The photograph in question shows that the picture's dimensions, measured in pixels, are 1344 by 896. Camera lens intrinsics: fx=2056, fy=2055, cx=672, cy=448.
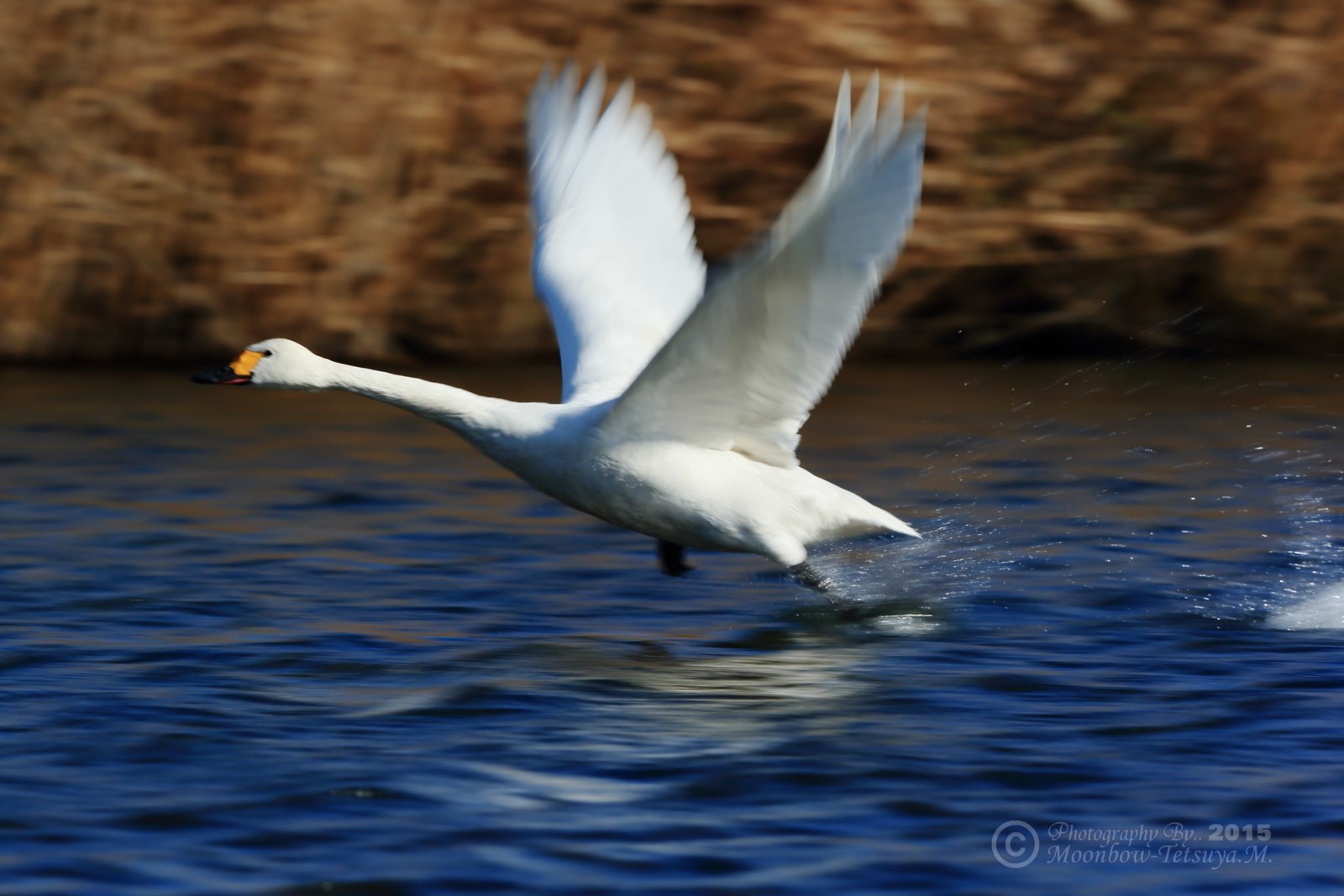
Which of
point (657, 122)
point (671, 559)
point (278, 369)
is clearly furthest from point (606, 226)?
point (657, 122)

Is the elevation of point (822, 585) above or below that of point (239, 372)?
below

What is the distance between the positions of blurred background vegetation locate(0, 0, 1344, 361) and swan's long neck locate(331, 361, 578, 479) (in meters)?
5.19

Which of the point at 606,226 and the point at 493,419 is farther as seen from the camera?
the point at 606,226

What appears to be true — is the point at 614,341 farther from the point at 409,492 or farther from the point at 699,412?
the point at 409,492

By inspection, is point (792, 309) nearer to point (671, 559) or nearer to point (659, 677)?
point (659, 677)

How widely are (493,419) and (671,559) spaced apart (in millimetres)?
1223

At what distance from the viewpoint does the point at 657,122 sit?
1160 cm

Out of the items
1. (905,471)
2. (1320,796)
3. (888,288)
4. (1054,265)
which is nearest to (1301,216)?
(1054,265)

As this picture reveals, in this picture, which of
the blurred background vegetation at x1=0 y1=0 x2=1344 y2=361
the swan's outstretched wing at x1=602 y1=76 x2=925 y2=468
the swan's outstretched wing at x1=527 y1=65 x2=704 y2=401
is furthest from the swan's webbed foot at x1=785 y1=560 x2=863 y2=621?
the blurred background vegetation at x1=0 y1=0 x2=1344 y2=361

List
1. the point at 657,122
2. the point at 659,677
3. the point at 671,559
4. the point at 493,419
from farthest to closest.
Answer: the point at 657,122
the point at 671,559
the point at 493,419
the point at 659,677

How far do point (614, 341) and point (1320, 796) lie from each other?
325 cm

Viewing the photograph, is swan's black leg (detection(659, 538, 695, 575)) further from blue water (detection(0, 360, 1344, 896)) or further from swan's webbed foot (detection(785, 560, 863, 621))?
swan's webbed foot (detection(785, 560, 863, 621))

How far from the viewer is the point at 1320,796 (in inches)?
189

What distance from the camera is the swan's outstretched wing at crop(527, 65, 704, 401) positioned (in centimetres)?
743
